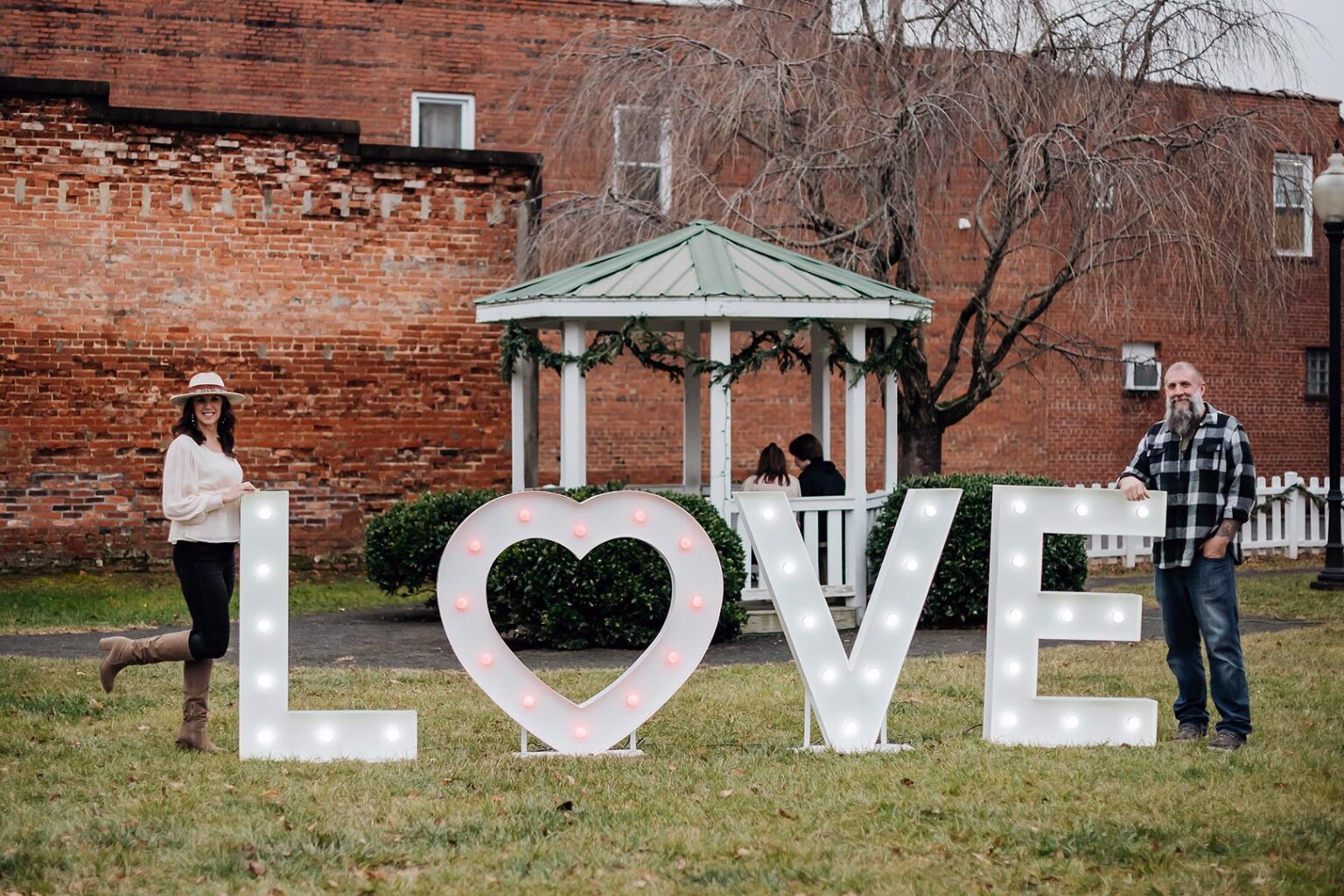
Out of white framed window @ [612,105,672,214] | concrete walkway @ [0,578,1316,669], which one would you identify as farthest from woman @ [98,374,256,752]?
white framed window @ [612,105,672,214]

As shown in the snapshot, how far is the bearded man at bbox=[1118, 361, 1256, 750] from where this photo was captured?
7.31m

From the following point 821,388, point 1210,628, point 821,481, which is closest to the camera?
point 1210,628

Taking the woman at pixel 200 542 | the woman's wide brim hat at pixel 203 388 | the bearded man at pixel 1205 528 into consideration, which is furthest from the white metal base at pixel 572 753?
the bearded man at pixel 1205 528

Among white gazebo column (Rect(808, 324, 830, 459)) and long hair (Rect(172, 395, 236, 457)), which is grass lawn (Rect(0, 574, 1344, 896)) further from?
white gazebo column (Rect(808, 324, 830, 459))

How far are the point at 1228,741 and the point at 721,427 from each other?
19.3ft

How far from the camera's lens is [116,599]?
1484 centimetres

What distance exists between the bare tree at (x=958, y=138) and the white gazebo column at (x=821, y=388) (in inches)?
32.3

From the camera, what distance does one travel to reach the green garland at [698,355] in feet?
41.0

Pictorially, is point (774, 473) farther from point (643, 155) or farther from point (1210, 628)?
point (1210, 628)

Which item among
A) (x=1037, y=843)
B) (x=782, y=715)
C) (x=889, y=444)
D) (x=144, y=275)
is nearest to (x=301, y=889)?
(x=1037, y=843)

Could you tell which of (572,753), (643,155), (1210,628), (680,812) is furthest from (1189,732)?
(643,155)

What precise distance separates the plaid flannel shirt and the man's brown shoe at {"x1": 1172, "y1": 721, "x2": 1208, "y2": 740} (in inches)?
33.8

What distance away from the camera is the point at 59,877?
17.1ft

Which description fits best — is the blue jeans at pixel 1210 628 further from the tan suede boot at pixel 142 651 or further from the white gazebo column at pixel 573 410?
the white gazebo column at pixel 573 410
